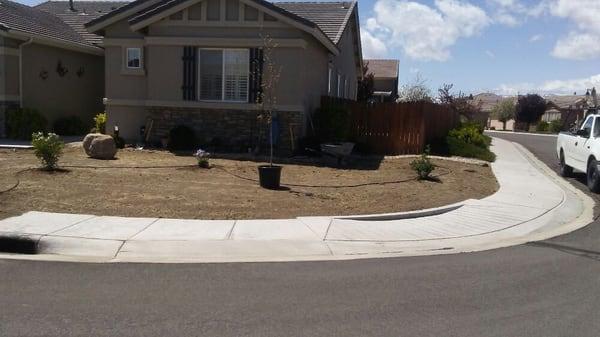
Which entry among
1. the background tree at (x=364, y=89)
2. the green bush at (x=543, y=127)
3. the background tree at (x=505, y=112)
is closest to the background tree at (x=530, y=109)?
the background tree at (x=505, y=112)

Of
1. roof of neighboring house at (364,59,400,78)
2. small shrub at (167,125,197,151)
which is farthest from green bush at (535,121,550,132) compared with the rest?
small shrub at (167,125,197,151)

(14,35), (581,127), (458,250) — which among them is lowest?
(458,250)

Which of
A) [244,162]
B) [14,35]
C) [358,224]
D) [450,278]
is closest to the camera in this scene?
[450,278]

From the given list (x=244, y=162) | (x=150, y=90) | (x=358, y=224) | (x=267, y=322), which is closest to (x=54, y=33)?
(x=150, y=90)

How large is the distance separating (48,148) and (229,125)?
20.8 feet

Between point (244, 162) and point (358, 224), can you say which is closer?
point (358, 224)

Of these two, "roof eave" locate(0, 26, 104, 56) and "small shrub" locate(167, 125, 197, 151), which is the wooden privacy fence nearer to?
"small shrub" locate(167, 125, 197, 151)

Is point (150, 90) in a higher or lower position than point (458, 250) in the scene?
higher

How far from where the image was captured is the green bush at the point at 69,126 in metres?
22.1

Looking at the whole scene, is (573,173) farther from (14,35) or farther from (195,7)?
(14,35)

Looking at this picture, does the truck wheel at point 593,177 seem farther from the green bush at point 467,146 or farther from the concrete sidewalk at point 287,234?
the green bush at point 467,146

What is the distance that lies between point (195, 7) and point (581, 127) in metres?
11.4

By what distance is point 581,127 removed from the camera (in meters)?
16.0

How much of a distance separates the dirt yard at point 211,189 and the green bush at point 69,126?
5.90 m
